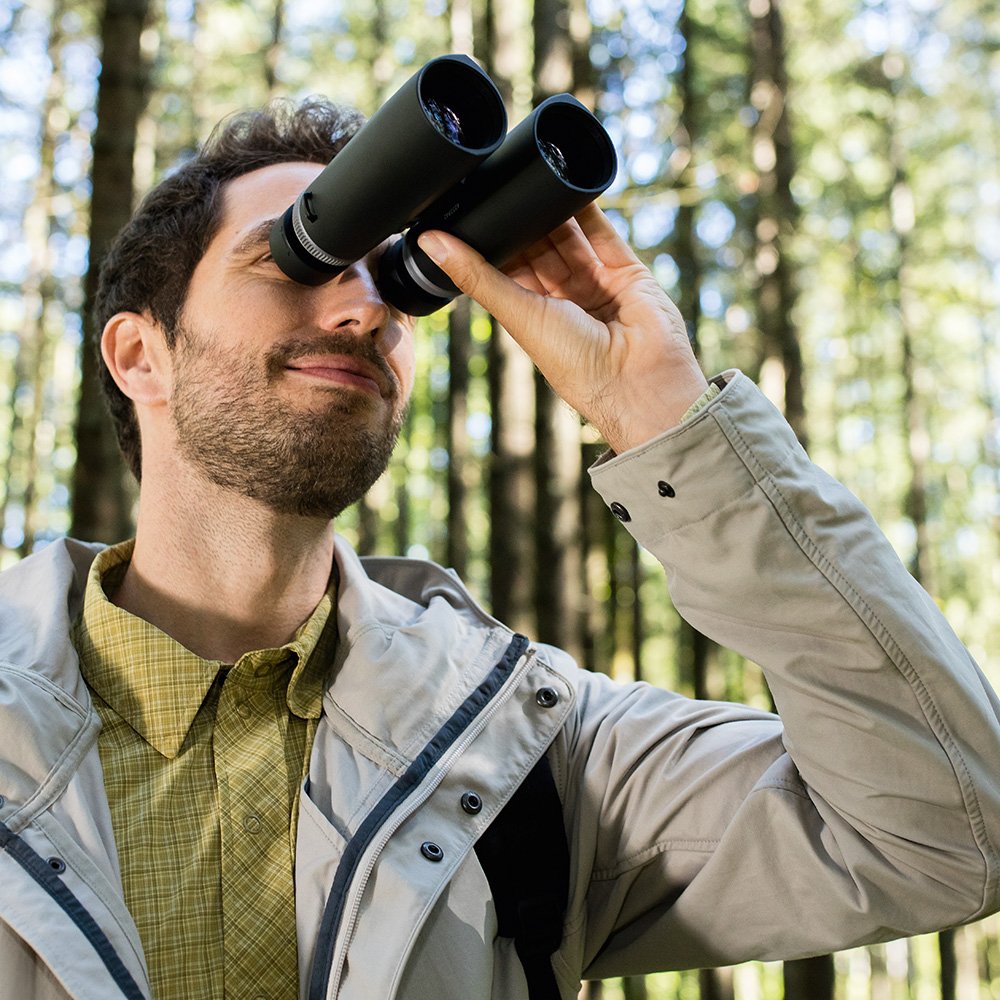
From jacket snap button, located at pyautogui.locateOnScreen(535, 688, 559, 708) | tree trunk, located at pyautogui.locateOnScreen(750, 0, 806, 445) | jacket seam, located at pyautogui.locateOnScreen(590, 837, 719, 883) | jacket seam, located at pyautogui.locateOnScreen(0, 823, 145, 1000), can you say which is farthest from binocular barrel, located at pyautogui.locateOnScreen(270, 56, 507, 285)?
tree trunk, located at pyautogui.locateOnScreen(750, 0, 806, 445)

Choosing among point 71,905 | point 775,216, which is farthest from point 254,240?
point 775,216

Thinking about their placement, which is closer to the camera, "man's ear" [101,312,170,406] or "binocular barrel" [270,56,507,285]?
"binocular barrel" [270,56,507,285]

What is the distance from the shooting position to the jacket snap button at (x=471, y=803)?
199 cm

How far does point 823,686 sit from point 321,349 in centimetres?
120

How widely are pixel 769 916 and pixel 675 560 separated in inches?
28.7

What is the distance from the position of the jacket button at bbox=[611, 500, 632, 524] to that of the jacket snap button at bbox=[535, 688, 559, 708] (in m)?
0.47

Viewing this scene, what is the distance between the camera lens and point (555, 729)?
2164 millimetres

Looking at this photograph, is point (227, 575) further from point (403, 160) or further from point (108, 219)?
point (108, 219)

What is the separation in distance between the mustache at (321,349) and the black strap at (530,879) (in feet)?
3.13

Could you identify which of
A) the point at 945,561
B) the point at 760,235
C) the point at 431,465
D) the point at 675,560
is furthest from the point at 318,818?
the point at 945,561

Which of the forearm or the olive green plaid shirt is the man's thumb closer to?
the forearm

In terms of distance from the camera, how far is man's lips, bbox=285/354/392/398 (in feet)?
7.51

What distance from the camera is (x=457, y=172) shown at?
1976 mm

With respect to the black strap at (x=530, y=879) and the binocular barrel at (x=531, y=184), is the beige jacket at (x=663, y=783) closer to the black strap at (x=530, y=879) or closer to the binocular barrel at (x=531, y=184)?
the black strap at (x=530, y=879)
